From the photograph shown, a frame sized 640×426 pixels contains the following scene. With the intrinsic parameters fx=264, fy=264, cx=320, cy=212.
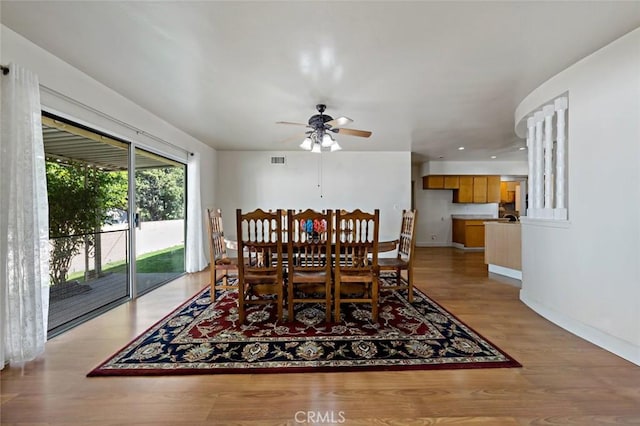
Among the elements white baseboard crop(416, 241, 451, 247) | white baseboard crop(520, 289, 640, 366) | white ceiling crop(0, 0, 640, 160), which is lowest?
white baseboard crop(520, 289, 640, 366)

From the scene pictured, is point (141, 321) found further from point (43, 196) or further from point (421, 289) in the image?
point (421, 289)

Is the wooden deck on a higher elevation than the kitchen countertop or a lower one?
lower

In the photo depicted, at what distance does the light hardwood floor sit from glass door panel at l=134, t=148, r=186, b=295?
5.08 ft

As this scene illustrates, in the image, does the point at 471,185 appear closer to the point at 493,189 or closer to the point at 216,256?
the point at 493,189

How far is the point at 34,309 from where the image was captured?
1893 millimetres

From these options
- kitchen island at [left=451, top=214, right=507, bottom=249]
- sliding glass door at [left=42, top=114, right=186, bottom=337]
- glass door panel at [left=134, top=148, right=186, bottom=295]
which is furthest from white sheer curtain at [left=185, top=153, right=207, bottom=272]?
kitchen island at [left=451, top=214, right=507, bottom=249]

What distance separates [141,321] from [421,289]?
3.26 m

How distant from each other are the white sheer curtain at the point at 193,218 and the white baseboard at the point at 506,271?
5.04m

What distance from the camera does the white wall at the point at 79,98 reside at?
75.8 inches

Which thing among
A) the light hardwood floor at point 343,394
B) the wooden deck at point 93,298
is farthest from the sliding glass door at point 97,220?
the light hardwood floor at point 343,394

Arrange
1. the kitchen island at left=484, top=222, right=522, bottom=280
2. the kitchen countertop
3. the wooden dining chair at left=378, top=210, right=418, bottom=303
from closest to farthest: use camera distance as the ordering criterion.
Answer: the wooden dining chair at left=378, top=210, right=418, bottom=303, the kitchen island at left=484, top=222, right=522, bottom=280, the kitchen countertop

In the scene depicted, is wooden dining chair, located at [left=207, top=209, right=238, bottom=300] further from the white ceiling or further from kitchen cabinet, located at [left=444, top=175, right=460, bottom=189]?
kitchen cabinet, located at [left=444, top=175, right=460, bottom=189]

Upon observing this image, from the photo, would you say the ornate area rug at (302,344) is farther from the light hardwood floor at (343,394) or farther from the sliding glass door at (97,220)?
the sliding glass door at (97,220)

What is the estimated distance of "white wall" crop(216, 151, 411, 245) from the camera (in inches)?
228
